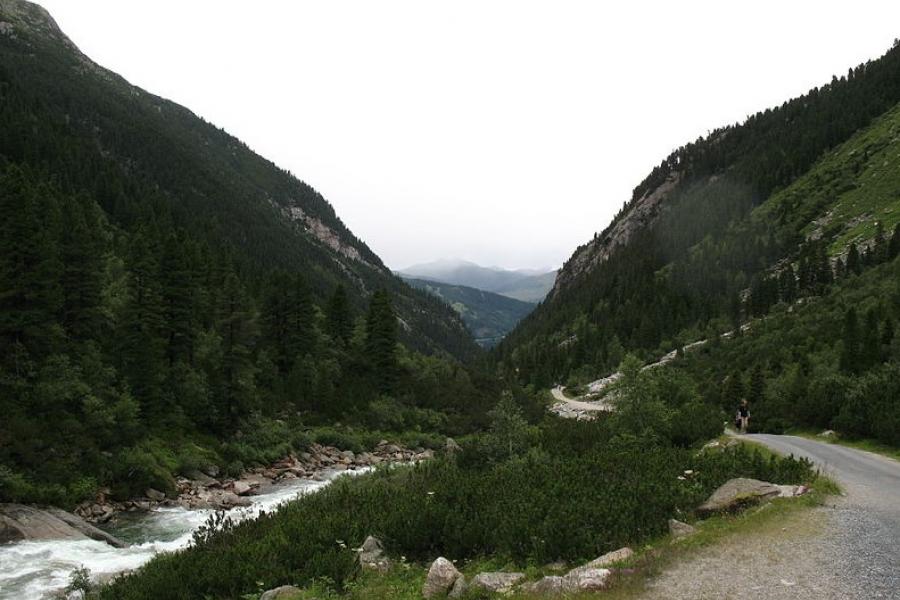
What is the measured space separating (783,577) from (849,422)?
65.7ft

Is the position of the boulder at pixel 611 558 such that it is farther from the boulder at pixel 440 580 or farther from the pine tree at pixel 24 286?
the pine tree at pixel 24 286

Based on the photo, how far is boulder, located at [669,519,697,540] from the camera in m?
11.0

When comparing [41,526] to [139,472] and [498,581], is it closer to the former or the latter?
[139,472]

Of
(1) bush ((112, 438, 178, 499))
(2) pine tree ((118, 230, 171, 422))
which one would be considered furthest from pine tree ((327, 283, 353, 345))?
(1) bush ((112, 438, 178, 499))

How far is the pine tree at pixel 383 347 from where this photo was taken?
211ft

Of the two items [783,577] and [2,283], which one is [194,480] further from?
[783,577]

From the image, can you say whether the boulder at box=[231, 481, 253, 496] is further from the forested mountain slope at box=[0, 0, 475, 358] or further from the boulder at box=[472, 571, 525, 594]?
the forested mountain slope at box=[0, 0, 475, 358]

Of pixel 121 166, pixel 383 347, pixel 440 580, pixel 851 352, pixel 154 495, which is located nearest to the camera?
pixel 440 580

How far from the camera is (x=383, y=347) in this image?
213ft

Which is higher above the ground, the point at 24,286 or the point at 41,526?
the point at 24,286

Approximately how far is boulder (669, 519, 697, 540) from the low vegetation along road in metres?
0.87

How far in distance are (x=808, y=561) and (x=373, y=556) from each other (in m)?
8.68

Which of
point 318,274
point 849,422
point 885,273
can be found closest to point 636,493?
point 849,422

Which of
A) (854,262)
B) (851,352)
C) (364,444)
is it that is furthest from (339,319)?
(854,262)
